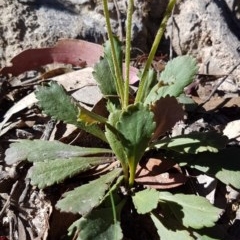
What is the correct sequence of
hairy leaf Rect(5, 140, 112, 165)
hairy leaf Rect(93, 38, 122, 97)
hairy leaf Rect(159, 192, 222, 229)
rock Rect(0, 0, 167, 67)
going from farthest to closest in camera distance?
rock Rect(0, 0, 167, 67) < hairy leaf Rect(93, 38, 122, 97) < hairy leaf Rect(5, 140, 112, 165) < hairy leaf Rect(159, 192, 222, 229)

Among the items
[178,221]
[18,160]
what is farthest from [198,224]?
[18,160]

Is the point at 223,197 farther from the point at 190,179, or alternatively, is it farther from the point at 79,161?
the point at 79,161

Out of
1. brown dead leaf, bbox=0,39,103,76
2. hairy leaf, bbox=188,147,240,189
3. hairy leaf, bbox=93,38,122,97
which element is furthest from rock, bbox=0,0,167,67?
hairy leaf, bbox=188,147,240,189

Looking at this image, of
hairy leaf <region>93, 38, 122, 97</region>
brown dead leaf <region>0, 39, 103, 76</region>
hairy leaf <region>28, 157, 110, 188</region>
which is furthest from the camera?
brown dead leaf <region>0, 39, 103, 76</region>

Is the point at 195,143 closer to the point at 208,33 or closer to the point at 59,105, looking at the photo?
the point at 59,105

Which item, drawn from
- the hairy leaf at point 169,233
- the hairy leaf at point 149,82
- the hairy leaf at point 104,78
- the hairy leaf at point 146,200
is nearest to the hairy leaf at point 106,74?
the hairy leaf at point 104,78

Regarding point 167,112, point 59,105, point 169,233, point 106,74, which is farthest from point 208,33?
point 169,233

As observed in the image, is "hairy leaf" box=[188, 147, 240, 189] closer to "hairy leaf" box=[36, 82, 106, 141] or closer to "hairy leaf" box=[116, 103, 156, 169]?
"hairy leaf" box=[116, 103, 156, 169]
